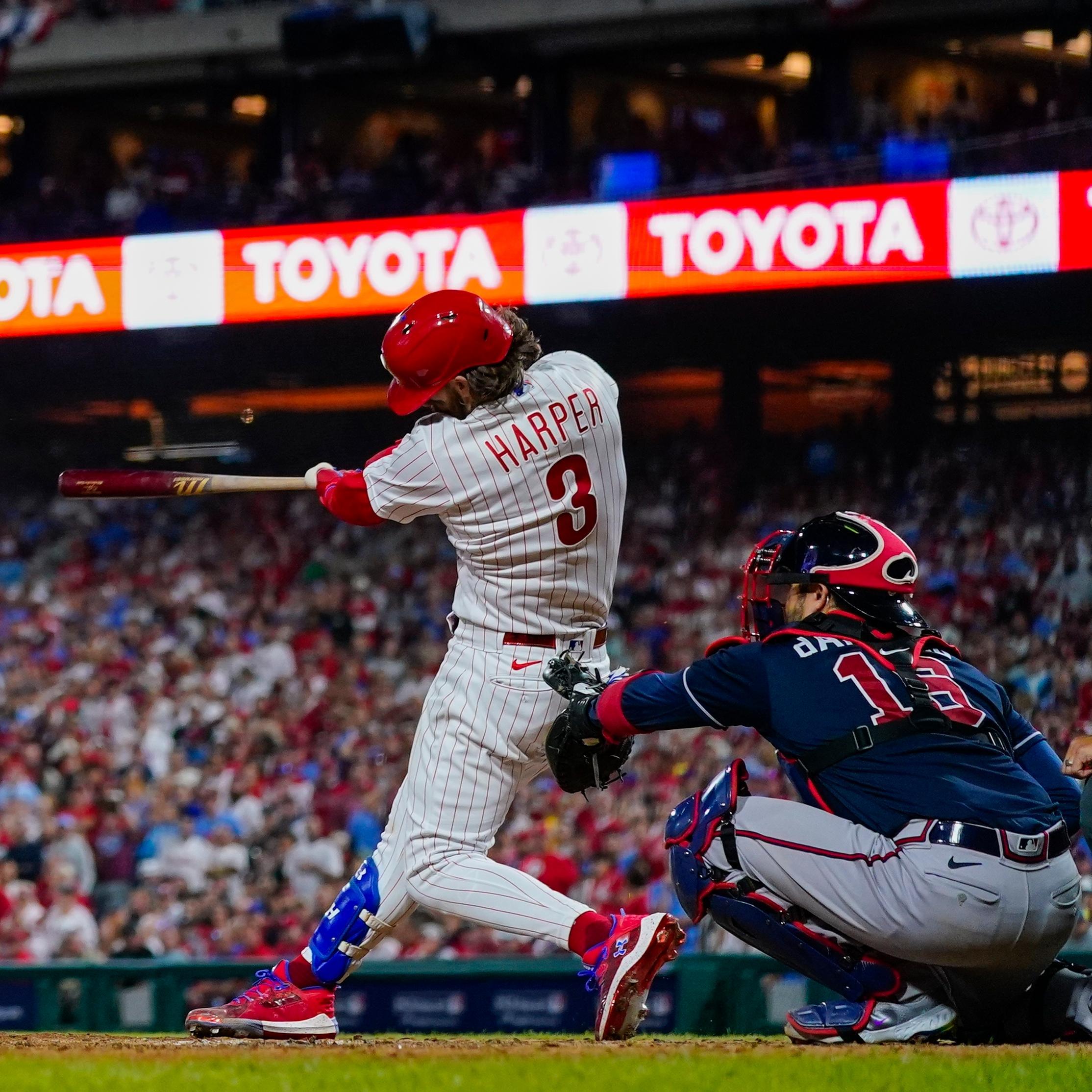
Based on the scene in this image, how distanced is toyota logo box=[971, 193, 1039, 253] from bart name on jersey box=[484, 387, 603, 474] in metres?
6.77

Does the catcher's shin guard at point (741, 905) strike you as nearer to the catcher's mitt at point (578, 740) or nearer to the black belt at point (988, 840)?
the catcher's mitt at point (578, 740)

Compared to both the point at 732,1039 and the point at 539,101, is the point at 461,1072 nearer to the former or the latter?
the point at 732,1039

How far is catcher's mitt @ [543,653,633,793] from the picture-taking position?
381cm

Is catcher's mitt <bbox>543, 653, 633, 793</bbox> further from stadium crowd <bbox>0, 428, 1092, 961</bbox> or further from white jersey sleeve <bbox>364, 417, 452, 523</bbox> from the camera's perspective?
stadium crowd <bbox>0, 428, 1092, 961</bbox>

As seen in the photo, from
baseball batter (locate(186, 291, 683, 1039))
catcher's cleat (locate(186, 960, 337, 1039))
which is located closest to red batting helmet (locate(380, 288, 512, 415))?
baseball batter (locate(186, 291, 683, 1039))

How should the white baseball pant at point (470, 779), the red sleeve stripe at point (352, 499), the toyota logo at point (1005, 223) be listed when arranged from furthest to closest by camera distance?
the toyota logo at point (1005, 223), the red sleeve stripe at point (352, 499), the white baseball pant at point (470, 779)

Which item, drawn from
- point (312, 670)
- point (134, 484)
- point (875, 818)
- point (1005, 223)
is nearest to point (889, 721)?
point (875, 818)

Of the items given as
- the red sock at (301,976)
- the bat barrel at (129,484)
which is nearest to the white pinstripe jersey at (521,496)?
the bat barrel at (129,484)

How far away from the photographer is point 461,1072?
10.0 feet

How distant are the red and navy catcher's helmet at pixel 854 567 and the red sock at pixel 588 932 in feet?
2.63

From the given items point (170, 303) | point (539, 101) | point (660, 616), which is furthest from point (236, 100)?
point (660, 616)

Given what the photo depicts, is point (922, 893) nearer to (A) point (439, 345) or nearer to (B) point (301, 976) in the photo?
(B) point (301, 976)

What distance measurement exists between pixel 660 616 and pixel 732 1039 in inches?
288

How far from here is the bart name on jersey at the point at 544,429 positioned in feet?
12.9
